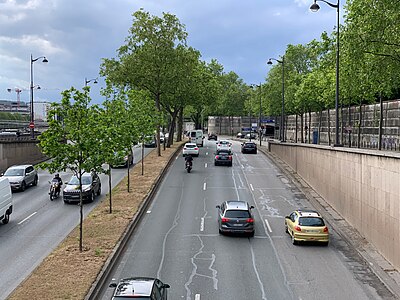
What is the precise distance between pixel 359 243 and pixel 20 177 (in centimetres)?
2339

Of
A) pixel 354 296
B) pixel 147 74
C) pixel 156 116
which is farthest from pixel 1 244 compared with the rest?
pixel 147 74

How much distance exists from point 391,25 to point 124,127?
1577cm

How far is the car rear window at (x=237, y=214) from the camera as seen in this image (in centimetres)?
2286

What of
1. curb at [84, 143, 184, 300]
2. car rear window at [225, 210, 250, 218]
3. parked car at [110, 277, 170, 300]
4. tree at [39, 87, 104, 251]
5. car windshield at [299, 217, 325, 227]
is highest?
tree at [39, 87, 104, 251]

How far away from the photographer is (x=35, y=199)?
31.0 meters

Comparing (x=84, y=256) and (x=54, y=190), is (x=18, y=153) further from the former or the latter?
(x=84, y=256)

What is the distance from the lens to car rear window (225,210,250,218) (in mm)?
22859

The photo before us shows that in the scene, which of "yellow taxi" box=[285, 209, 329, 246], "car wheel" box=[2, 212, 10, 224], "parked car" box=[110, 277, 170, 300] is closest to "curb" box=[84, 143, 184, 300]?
"parked car" box=[110, 277, 170, 300]

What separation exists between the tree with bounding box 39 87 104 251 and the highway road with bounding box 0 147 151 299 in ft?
7.56

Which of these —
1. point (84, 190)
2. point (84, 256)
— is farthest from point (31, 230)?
point (84, 190)

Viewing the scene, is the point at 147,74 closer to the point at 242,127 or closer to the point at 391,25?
the point at 391,25

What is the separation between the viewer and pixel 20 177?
3406 cm

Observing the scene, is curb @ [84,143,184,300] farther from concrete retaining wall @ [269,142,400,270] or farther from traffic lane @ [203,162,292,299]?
concrete retaining wall @ [269,142,400,270]

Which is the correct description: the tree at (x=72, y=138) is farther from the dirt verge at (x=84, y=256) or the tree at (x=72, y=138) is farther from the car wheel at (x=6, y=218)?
the car wheel at (x=6, y=218)
